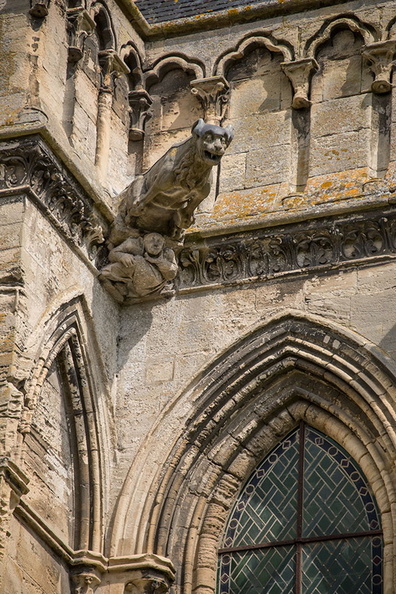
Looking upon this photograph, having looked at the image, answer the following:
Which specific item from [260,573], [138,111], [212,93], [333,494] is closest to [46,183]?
[138,111]

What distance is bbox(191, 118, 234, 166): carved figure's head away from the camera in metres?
13.7

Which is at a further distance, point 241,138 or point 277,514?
point 241,138

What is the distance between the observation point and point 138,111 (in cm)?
1566

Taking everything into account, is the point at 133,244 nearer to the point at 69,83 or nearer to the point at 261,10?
the point at 69,83

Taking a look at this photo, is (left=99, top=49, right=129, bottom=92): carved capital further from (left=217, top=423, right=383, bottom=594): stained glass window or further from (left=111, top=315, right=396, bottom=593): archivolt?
(left=217, top=423, right=383, bottom=594): stained glass window

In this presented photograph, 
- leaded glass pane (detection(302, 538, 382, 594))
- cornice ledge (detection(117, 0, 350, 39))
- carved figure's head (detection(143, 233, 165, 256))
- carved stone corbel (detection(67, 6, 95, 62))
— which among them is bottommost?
leaded glass pane (detection(302, 538, 382, 594))

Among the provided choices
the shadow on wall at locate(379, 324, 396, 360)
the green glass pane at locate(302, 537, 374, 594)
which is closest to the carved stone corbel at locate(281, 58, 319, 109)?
the shadow on wall at locate(379, 324, 396, 360)

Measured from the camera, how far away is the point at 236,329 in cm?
1437

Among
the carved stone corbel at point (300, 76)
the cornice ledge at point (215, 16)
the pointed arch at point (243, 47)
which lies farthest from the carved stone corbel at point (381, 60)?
the pointed arch at point (243, 47)

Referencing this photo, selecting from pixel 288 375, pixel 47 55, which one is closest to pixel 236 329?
pixel 288 375

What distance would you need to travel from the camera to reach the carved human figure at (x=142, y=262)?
14461 mm

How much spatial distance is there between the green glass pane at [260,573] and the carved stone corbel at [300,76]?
3.57 metres

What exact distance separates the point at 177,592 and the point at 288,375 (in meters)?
1.79

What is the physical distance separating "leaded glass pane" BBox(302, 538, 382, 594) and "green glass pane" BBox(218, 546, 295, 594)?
13 centimetres
